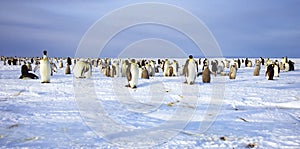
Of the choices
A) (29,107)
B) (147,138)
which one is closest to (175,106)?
(147,138)

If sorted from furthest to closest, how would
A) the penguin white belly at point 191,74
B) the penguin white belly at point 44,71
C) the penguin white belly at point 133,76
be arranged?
the penguin white belly at point 191,74, the penguin white belly at point 44,71, the penguin white belly at point 133,76

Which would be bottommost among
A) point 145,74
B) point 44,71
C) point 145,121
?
point 145,121

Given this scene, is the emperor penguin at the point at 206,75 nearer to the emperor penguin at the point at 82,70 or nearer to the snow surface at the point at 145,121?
the snow surface at the point at 145,121

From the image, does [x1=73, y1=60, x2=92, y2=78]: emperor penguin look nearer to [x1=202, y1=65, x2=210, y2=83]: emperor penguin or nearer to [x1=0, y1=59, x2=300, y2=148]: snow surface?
[x1=0, y1=59, x2=300, y2=148]: snow surface

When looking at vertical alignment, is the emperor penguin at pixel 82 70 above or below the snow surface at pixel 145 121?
above

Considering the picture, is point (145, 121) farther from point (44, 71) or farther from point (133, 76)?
point (44, 71)

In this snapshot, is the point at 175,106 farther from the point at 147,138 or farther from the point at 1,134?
the point at 1,134

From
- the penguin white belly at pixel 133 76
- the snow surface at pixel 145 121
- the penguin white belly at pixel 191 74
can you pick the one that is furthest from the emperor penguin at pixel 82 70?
the snow surface at pixel 145 121

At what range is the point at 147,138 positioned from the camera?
5023 millimetres

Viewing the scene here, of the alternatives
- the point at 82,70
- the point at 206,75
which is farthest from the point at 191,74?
the point at 82,70

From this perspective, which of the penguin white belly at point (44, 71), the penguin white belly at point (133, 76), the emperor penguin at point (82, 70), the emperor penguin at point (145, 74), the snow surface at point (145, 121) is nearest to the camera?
the snow surface at point (145, 121)

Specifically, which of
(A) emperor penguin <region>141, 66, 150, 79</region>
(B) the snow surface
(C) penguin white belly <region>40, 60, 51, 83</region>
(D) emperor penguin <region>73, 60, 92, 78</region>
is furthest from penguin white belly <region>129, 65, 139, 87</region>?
(D) emperor penguin <region>73, 60, 92, 78</region>

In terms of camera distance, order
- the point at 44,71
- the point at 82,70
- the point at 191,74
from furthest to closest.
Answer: the point at 82,70 < the point at 191,74 < the point at 44,71

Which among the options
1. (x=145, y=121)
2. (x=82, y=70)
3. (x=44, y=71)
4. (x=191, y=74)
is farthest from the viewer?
(x=82, y=70)
